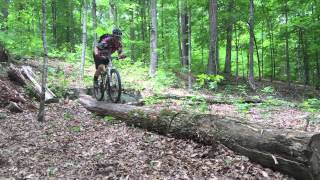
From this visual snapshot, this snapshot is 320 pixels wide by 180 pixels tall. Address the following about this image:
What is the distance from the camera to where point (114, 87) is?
9.50 m

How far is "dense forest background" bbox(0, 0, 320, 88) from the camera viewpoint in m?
19.0

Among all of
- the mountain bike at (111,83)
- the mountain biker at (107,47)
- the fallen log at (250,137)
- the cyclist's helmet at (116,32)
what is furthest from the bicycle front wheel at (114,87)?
the fallen log at (250,137)

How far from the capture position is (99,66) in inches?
400

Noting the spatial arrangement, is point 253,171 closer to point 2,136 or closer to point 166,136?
point 166,136

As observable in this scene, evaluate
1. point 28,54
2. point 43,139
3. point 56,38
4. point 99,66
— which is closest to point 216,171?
point 43,139

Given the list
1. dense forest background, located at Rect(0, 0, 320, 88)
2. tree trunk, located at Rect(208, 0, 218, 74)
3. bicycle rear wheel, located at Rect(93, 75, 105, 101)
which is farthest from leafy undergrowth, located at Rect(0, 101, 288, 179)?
tree trunk, located at Rect(208, 0, 218, 74)

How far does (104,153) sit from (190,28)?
11.5m

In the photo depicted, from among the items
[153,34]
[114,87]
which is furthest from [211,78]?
[153,34]

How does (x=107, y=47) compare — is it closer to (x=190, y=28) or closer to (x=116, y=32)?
(x=116, y=32)

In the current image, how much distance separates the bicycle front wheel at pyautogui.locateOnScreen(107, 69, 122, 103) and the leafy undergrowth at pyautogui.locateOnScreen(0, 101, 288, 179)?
1.74 m

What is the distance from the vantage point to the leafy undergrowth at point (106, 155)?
4730 mm

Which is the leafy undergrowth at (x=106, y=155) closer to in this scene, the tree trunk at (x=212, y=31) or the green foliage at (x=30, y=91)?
the green foliage at (x=30, y=91)

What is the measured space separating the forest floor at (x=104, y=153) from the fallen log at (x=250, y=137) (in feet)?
0.46

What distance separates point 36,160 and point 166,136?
243 centimetres
